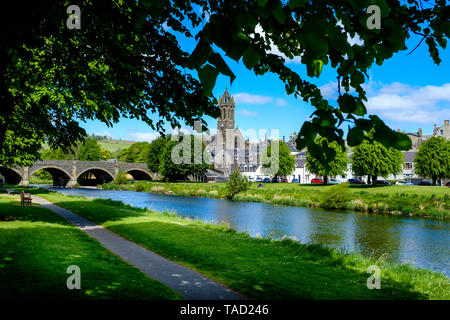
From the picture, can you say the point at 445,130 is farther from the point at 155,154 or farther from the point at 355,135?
the point at 355,135

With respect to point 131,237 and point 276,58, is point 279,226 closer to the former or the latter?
point 131,237

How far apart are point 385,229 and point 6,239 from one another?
25130 mm

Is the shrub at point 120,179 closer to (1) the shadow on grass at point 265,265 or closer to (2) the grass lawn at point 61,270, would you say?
(1) the shadow on grass at point 265,265

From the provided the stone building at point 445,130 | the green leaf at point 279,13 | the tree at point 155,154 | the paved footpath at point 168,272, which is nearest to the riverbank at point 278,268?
the paved footpath at point 168,272

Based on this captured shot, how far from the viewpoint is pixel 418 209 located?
3453 cm

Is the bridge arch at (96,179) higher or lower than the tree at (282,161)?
lower

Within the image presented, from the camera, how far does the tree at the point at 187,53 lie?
210 centimetres

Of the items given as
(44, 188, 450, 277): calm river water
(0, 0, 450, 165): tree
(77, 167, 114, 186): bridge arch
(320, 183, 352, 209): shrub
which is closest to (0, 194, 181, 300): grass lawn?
(0, 0, 450, 165): tree

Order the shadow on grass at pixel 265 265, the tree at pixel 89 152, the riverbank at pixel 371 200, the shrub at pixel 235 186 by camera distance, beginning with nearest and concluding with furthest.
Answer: the shadow on grass at pixel 265 265 < the riverbank at pixel 371 200 < the shrub at pixel 235 186 < the tree at pixel 89 152

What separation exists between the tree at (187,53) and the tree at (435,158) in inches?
2401

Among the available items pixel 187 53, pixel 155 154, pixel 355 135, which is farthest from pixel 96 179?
pixel 355 135

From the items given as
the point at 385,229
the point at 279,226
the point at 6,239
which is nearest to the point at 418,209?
the point at 385,229

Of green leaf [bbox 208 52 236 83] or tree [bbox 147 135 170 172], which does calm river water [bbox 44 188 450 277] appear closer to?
green leaf [bbox 208 52 236 83]
